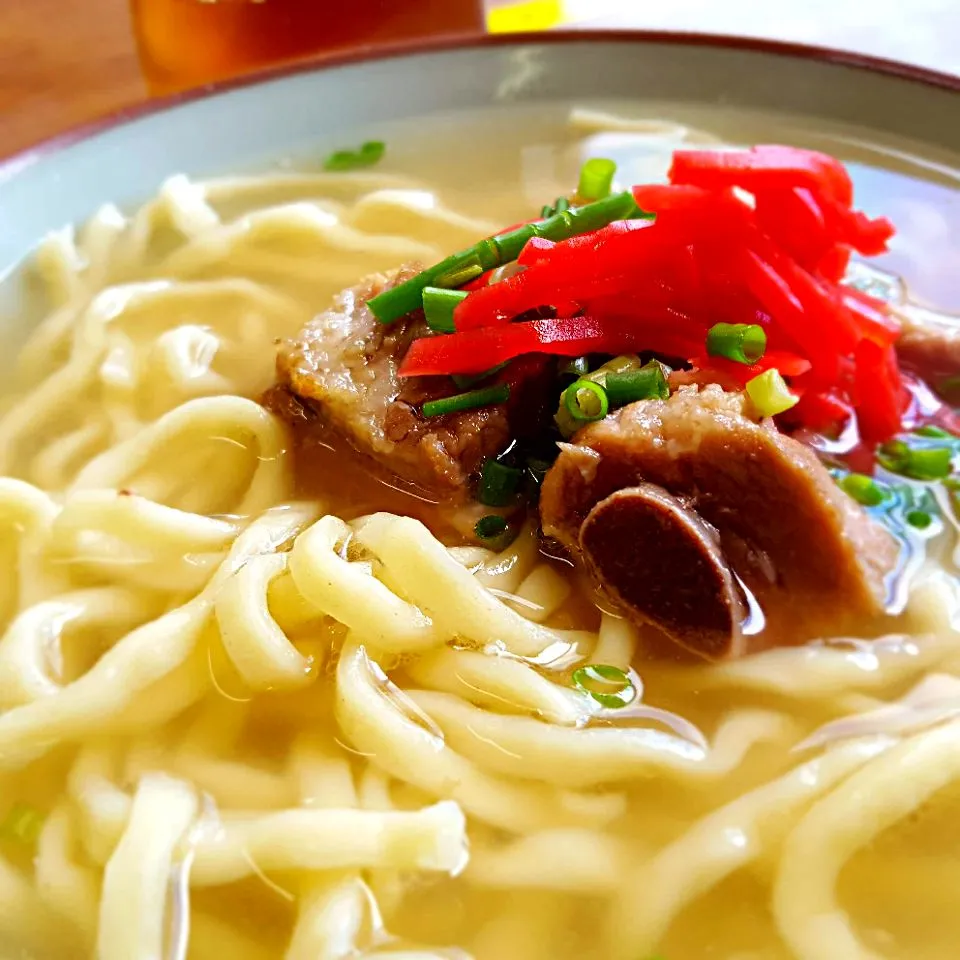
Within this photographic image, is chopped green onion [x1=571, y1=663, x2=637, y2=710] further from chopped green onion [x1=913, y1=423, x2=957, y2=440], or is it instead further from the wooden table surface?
the wooden table surface

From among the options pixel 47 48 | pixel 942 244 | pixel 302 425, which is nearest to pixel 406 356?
pixel 302 425

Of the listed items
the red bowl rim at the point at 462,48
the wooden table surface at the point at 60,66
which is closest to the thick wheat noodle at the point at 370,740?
the red bowl rim at the point at 462,48

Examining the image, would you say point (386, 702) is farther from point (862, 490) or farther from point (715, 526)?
point (862, 490)

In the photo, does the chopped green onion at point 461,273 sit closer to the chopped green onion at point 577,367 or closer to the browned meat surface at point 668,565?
the chopped green onion at point 577,367

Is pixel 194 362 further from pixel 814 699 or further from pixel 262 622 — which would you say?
pixel 814 699

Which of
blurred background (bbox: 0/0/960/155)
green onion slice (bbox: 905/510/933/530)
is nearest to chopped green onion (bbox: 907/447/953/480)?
green onion slice (bbox: 905/510/933/530)
